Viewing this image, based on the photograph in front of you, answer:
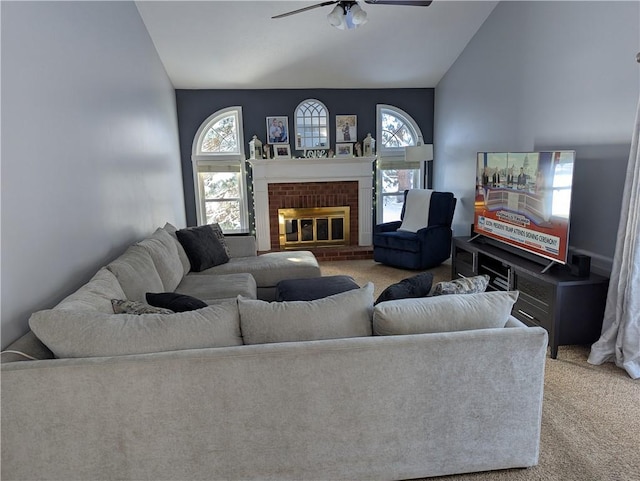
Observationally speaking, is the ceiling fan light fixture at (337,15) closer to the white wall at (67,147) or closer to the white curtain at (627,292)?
the white wall at (67,147)

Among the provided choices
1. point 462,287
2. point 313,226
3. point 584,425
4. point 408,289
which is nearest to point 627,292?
point 584,425

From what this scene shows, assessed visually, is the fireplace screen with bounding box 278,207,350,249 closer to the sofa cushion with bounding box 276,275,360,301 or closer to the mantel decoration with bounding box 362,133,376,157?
the mantel decoration with bounding box 362,133,376,157

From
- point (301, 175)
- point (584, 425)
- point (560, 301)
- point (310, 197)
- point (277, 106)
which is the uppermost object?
point (277, 106)

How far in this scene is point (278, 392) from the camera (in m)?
1.58

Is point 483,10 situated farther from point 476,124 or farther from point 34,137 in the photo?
point 34,137

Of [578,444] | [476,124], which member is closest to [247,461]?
[578,444]

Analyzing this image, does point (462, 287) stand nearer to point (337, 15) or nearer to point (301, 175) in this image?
point (337, 15)

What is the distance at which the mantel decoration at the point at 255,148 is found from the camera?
5.96 meters

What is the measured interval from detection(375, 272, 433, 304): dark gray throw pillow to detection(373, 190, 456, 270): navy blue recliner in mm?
3069

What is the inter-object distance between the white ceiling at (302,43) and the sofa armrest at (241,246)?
2304mm

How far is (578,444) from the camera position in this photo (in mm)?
2008

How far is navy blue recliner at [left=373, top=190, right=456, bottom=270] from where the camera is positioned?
5.17 meters

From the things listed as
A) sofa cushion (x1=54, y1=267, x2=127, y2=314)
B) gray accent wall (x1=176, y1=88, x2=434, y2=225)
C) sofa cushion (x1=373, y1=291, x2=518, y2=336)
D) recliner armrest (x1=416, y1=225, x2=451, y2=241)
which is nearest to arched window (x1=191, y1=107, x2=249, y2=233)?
gray accent wall (x1=176, y1=88, x2=434, y2=225)

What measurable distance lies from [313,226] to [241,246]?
6.52 feet
